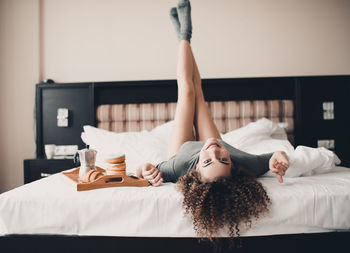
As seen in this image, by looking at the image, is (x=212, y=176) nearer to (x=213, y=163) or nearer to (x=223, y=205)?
(x=213, y=163)

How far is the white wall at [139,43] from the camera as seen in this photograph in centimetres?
287

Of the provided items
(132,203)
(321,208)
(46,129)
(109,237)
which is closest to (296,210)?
(321,208)

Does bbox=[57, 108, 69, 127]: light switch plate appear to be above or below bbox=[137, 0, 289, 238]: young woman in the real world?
above

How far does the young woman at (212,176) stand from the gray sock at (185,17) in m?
0.53

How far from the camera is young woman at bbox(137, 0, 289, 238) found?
1.03 meters

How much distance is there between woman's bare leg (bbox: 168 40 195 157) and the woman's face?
480mm

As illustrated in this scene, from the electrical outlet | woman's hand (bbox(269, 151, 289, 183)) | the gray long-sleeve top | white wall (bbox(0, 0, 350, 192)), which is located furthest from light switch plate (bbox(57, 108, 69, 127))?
the electrical outlet

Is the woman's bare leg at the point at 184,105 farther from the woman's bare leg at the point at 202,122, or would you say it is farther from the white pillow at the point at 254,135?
the white pillow at the point at 254,135

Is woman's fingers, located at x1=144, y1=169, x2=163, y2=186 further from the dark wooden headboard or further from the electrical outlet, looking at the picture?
the electrical outlet

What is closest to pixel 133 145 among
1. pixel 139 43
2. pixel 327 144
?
pixel 139 43

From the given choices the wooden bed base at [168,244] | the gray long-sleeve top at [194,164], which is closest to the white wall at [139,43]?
the gray long-sleeve top at [194,164]

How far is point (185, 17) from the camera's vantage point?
200 cm

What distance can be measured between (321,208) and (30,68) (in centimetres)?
326

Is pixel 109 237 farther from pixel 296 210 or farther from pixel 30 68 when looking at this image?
pixel 30 68
